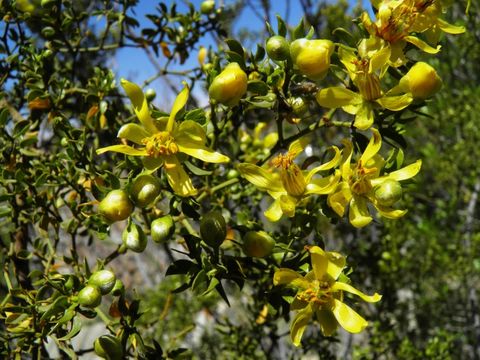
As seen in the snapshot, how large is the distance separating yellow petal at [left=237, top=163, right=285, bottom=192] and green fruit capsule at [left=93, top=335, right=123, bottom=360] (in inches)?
17.1

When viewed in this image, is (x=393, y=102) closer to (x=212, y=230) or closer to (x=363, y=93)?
(x=363, y=93)

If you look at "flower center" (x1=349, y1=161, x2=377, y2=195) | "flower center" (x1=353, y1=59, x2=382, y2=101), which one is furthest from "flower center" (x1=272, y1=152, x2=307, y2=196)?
"flower center" (x1=353, y1=59, x2=382, y2=101)

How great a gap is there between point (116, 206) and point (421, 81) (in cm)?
63

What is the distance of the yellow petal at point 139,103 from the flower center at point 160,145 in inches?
1.6

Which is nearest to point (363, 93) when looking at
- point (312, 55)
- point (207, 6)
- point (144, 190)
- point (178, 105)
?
point (312, 55)

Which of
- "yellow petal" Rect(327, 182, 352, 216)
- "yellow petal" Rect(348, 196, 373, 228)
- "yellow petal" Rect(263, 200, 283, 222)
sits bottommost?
"yellow petal" Rect(348, 196, 373, 228)

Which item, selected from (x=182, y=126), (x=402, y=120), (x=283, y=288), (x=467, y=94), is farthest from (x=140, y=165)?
(x=467, y=94)

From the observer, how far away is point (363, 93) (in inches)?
37.8

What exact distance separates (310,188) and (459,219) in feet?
10.3

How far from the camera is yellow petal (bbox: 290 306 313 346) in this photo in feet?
3.20

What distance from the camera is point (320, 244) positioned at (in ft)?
3.39

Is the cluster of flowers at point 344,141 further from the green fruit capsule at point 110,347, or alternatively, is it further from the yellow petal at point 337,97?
the green fruit capsule at point 110,347

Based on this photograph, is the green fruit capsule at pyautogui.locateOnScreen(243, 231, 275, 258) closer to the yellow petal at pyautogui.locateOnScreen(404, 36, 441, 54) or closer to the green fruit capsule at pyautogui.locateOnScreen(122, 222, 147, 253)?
the green fruit capsule at pyautogui.locateOnScreen(122, 222, 147, 253)

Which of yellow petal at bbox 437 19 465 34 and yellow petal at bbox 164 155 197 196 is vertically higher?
yellow petal at bbox 437 19 465 34
